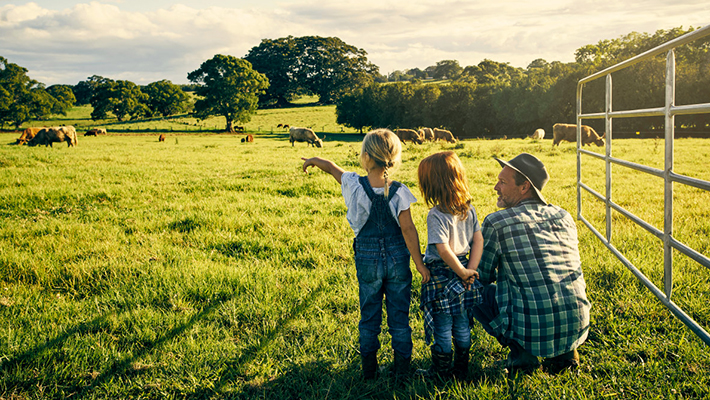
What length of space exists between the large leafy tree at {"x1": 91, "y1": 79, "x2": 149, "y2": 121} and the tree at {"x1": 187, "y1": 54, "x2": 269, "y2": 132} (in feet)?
97.7

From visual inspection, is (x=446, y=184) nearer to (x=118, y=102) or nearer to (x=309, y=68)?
(x=118, y=102)

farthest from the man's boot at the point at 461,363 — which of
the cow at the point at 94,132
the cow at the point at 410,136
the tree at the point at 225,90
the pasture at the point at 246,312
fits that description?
the tree at the point at 225,90

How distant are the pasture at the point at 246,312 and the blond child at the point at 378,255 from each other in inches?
8.7

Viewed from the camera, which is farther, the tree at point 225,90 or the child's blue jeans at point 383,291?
the tree at point 225,90

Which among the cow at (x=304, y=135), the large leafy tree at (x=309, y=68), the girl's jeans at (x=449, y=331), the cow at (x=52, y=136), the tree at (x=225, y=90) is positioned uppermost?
the large leafy tree at (x=309, y=68)

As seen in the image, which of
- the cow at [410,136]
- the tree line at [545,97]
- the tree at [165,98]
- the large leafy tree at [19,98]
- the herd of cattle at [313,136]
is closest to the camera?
the herd of cattle at [313,136]

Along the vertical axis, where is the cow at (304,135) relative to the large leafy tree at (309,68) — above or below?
below

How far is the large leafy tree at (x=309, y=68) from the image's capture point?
90.8 m

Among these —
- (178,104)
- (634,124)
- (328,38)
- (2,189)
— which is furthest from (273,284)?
(328,38)

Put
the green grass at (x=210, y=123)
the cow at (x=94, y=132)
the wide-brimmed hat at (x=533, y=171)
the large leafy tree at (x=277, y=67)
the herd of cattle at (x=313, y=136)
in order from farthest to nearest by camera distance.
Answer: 1. the large leafy tree at (x=277, y=67)
2. the green grass at (x=210, y=123)
3. the cow at (x=94, y=132)
4. the herd of cattle at (x=313, y=136)
5. the wide-brimmed hat at (x=533, y=171)

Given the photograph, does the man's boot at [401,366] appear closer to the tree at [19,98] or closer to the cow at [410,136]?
the cow at [410,136]

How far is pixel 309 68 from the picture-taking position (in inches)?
3782

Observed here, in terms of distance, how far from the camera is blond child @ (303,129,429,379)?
2.75 meters

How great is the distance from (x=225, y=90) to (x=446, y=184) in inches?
2086
